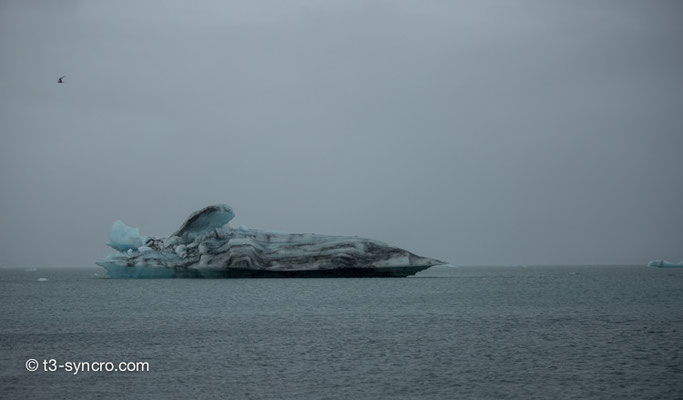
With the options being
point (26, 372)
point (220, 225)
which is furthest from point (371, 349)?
point (220, 225)

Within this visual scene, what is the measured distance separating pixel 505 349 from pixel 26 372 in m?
13.1

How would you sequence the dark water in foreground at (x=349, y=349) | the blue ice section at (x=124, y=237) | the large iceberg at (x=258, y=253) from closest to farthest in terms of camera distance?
1. the dark water in foreground at (x=349, y=349)
2. the large iceberg at (x=258, y=253)
3. the blue ice section at (x=124, y=237)

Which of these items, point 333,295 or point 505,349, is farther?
point 333,295

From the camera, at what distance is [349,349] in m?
22.5

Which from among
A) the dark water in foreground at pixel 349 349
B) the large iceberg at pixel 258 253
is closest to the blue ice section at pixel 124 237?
the large iceberg at pixel 258 253

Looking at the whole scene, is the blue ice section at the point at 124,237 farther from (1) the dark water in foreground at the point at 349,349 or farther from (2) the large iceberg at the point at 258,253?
(1) the dark water in foreground at the point at 349,349

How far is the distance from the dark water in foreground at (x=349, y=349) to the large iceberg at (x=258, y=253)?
16.1 m

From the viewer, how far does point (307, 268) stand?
5812 centimetres

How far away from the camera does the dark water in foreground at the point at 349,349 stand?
16.5 m

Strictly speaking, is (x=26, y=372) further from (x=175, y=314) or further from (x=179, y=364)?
(x=175, y=314)

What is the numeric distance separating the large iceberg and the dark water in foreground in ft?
52.7

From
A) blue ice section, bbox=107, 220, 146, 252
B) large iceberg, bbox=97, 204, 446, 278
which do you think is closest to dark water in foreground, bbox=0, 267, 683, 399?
large iceberg, bbox=97, 204, 446, 278

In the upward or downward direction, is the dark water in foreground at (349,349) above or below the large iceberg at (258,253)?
below

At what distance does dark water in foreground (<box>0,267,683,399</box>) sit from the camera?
16453 mm
